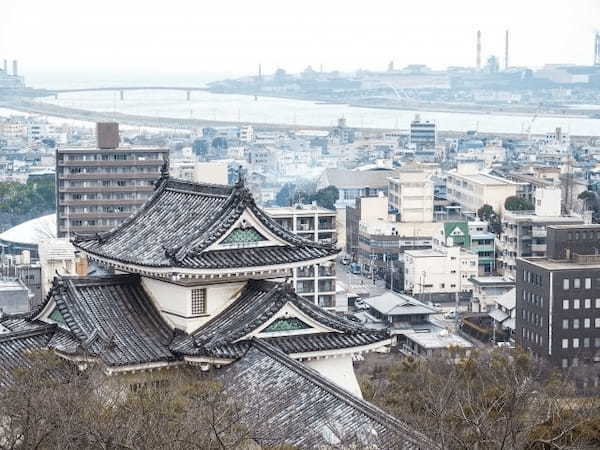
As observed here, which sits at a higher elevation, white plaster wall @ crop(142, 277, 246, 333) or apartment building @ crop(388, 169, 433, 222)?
white plaster wall @ crop(142, 277, 246, 333)

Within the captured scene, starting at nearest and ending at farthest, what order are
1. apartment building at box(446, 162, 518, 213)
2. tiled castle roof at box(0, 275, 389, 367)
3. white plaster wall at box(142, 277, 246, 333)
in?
tiled castle roof at box(0, 275, 389, 367), white plaster wall at box(142, 277, 246, 333), apartment building at box(446, 162, 518, 213)

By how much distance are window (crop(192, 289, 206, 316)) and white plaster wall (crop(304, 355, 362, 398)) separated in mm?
1476

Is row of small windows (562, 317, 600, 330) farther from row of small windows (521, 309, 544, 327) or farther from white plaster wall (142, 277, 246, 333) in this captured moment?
white plaster wall (142, 277, 246, 333)

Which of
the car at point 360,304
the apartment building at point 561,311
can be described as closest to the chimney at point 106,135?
the car at point 360,304

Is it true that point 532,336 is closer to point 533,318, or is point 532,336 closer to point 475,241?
point 533,318

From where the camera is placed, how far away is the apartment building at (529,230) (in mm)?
53594

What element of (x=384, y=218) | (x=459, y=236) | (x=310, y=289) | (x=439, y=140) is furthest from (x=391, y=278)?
(x=439, y=140)

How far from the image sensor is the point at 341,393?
12.6m

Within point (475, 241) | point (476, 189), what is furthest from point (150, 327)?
point (476, 189)

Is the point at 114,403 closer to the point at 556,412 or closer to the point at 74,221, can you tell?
the point at 556,412

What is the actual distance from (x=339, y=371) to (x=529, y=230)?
130ft

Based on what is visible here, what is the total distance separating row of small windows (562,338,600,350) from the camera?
1502 inches

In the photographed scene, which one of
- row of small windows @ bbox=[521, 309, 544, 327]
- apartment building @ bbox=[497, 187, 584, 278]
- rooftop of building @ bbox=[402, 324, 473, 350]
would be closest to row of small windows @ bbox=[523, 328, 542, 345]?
row of small windows @ bbox=[521, 309, 544, 327]

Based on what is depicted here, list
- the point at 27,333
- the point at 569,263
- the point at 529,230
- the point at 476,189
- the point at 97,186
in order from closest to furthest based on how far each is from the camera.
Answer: the point at 27,333
the point at 569,263
the point at 529,230
the point at 97,186
the point at 476,189
